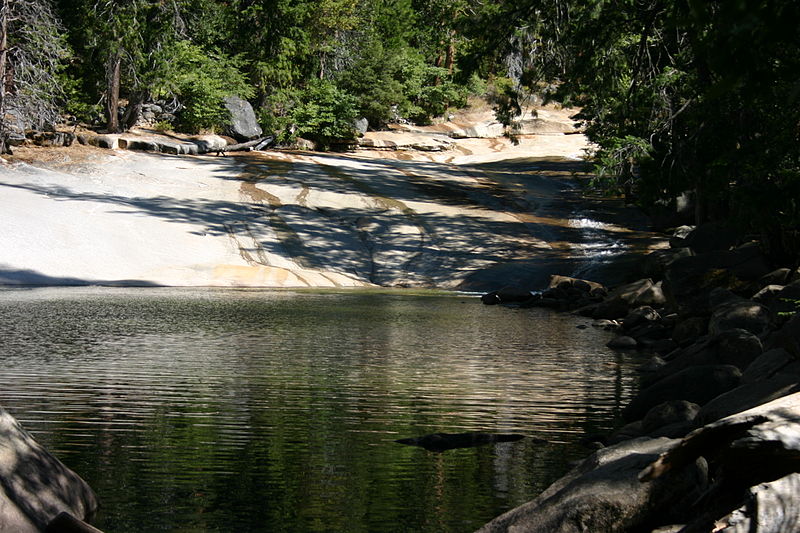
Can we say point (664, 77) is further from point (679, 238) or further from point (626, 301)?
point (679, 238)

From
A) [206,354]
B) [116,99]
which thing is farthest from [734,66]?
[116,99]

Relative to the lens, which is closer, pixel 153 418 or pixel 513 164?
pixel 153 418

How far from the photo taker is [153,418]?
8727mm

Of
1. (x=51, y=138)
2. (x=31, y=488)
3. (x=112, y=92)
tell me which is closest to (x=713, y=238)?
(x=31, y=488)

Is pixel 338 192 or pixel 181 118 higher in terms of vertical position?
pixel 181 118

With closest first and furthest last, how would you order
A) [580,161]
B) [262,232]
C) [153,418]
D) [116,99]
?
1. [153,418]
2. [262,232]
3. [116,99]
4. [580,161]

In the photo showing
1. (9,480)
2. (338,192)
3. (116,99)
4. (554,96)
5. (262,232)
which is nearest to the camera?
(9,480)

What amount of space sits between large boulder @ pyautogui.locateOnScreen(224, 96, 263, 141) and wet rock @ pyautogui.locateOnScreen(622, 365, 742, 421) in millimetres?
37025

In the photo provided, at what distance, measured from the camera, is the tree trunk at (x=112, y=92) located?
1531 inches

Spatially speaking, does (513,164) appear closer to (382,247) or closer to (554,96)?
(382,247)

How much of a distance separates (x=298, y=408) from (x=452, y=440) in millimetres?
2123

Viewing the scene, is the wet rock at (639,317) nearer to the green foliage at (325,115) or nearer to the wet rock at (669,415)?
the wet rock at (669,415)

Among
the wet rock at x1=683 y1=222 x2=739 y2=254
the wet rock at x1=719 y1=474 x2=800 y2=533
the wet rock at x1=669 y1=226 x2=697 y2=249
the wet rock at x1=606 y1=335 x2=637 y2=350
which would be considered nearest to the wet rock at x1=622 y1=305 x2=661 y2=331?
the wet rock at x1=606 y1=335 x2=637 y2=350

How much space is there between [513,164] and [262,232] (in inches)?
763
